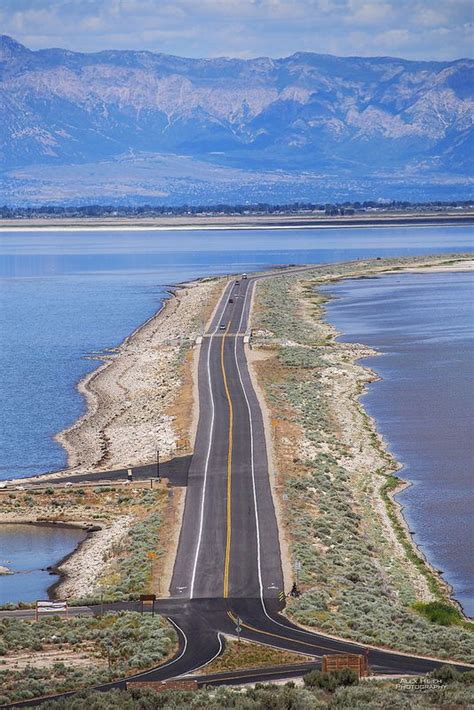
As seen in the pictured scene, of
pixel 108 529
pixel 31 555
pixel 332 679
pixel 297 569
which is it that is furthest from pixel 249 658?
pixel 108 529

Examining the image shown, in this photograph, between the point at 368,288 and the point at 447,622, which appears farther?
the point at 368,288

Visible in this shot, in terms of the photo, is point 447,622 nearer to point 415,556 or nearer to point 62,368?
point 415,556

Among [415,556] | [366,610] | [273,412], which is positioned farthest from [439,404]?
[366,610]

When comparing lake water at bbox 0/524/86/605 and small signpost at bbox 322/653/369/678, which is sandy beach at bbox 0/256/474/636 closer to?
lake water at bbox 0/524/86/605

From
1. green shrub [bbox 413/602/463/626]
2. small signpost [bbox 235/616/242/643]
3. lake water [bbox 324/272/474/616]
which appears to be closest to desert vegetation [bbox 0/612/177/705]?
small signpost [bbox 235/616/242/643]

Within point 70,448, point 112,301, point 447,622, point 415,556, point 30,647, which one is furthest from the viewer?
point 112,301
